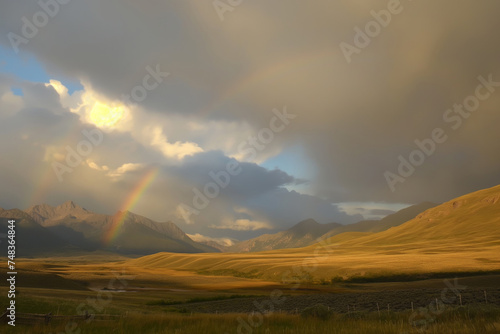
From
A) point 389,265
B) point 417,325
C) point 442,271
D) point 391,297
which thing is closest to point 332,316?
point 417,325

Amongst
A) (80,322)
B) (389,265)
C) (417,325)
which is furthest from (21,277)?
(389,265)

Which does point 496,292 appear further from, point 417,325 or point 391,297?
point 417,325

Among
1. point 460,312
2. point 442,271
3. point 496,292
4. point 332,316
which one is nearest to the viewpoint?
point 460,312

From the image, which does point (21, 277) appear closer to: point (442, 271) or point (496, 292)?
point (496, 292)

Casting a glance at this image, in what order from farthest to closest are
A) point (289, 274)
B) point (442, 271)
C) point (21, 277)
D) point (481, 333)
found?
point (289, 274)
point (442, 271)
point (21, 277)
point (481, 333)

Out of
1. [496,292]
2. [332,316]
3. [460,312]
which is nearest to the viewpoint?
[460,312]

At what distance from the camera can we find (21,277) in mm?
74625

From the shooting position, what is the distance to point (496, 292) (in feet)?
161

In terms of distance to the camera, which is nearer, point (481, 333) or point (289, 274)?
point (481, 333)

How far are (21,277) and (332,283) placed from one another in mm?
70067

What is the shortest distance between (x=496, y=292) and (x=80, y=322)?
171ft

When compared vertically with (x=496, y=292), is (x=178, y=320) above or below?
above

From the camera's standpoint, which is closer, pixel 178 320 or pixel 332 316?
pixel 178 320

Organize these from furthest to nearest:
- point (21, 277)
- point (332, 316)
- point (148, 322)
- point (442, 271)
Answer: point (442, 271) → point (21, 277) → point (332, 316) → point (148, 322)
